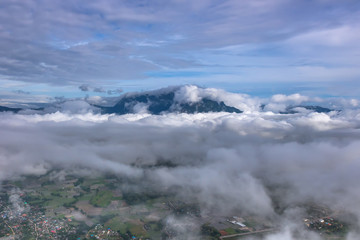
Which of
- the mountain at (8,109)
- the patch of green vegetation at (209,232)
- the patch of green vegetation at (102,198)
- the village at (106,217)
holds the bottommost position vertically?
the patch of green vegetation at (102,198)

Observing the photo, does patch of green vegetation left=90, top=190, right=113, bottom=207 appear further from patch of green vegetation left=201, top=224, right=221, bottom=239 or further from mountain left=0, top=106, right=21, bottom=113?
mountain left=0, top=106, right=21, bottom=113

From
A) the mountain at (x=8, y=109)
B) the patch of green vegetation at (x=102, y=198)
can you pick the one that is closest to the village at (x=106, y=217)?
the patch of green vegetation at (x=102, y=198)

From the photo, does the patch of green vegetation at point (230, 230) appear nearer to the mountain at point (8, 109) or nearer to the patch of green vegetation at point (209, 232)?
the patch of green vegetation at point (209, 232)

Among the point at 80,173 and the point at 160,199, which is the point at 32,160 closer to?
the point at 80,173


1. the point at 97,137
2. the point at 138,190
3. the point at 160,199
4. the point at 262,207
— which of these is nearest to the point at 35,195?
the point at 138,190

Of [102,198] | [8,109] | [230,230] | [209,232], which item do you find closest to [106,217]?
[102,198]

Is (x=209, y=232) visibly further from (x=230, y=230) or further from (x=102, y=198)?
(x=102, y=198)

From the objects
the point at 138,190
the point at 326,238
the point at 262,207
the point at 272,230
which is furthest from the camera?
the point at 138,190

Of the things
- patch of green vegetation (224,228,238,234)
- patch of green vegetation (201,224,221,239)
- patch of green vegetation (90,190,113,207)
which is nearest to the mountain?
patch of green vegetation (90,190,113,207)
